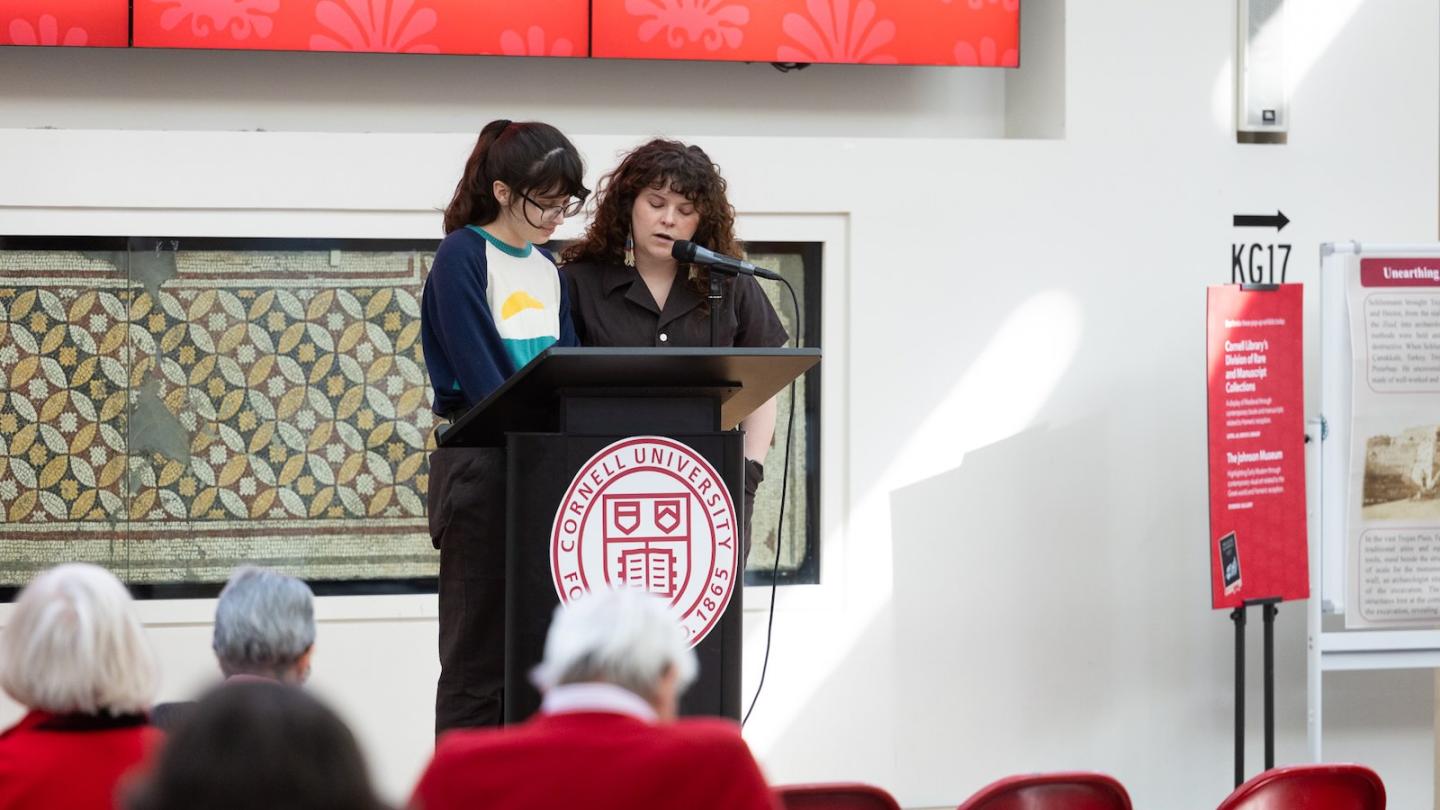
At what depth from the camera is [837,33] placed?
5.22 metres

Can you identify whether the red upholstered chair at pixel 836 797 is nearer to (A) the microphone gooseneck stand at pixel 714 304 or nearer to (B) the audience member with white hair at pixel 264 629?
(B) the audience member with white hair at pixel 264 629

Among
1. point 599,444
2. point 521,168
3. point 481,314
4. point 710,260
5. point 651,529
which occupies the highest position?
point 521,168

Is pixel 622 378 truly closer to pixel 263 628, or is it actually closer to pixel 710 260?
pixel 710 260

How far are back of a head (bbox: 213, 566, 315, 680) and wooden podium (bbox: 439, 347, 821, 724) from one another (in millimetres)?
489

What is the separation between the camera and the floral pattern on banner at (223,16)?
489 centimetres

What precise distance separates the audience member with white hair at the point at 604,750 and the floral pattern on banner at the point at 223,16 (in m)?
3.57

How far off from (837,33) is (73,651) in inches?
148

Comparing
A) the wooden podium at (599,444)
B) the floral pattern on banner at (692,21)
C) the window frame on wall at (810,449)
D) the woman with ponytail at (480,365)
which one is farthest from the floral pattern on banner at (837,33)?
the wooden podium at (599,444)

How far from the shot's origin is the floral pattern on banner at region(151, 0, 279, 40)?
16.0ft

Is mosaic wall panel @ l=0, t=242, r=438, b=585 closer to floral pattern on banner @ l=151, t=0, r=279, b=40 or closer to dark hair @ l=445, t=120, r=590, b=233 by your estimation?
floral pattern on banner @ l=151, t=0, r=279, b=40

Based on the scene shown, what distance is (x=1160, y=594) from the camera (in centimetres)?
540

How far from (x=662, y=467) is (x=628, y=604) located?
3.02 ft

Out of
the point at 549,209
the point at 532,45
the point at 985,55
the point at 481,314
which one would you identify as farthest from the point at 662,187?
the point at 985,55

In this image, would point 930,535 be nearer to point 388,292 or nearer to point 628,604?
point 388,292
